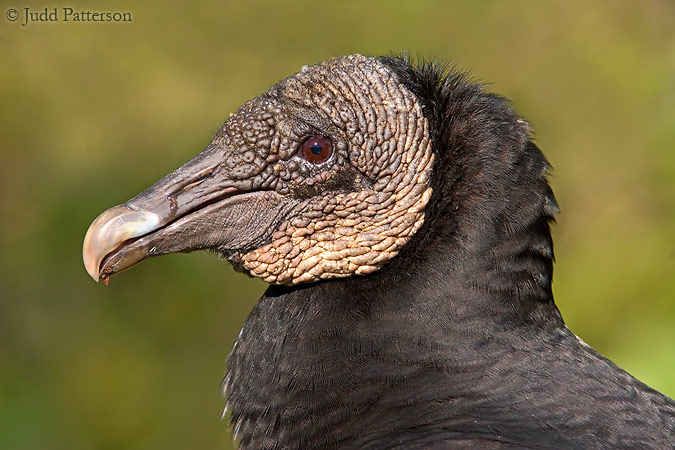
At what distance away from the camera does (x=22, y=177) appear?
310 inches

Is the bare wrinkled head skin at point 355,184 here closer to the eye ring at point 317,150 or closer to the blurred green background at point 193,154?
the eye ring at point 317,150

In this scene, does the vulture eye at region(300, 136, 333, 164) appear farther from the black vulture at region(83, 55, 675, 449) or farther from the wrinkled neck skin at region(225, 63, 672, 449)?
the wrinkled neck skin at region(225, 63, 672, 449)

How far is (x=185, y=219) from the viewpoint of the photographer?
3443 mm

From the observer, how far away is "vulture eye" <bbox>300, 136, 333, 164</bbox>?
11.4ft

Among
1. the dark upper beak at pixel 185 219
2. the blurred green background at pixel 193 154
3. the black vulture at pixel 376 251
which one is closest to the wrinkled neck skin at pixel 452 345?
the black vulture at pixel 376 251

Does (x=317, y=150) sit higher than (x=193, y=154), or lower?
lower

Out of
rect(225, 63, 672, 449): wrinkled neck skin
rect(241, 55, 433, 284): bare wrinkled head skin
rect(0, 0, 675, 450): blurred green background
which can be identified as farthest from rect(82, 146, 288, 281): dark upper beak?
rect(0, 0, 675, 450): blurred green background

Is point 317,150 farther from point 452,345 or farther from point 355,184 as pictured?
point 452,345

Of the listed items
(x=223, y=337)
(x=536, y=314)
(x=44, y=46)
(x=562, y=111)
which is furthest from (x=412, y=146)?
Answer: (x=44, y=46)

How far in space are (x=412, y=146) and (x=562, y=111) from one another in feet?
17.1

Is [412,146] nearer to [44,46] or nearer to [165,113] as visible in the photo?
[165,113]

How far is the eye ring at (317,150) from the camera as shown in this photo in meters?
3.47

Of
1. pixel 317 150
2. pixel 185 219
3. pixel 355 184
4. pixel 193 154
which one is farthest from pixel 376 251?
pixel 193 154

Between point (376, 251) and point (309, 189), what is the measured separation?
13.5 inches
